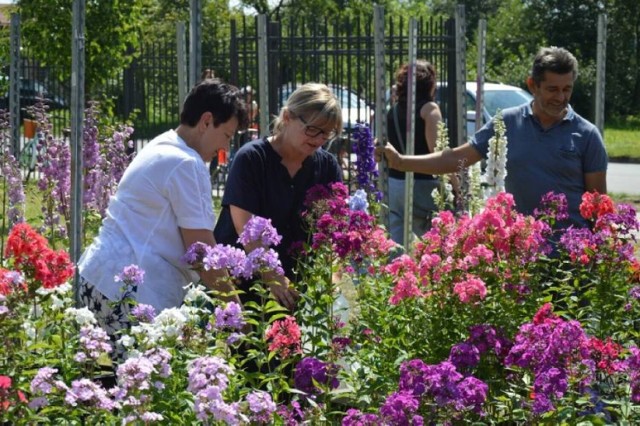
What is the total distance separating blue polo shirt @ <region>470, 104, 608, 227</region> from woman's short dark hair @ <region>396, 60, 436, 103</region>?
2.79 meters

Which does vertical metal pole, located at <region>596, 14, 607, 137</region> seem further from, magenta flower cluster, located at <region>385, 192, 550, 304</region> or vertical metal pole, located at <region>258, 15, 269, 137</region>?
magenta flower cluster, located at <region>385, 192, 550, 304</region>

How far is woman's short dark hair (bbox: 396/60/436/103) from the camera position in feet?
27.1

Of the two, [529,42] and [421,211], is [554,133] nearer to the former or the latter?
[421,211]

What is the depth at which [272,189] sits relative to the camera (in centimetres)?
471

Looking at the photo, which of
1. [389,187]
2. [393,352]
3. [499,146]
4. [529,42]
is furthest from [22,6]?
[529,42]

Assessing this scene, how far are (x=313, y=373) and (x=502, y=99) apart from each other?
16703mm

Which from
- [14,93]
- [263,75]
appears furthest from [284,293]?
[14,93]

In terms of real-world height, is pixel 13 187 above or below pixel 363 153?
below

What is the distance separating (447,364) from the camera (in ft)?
10.2

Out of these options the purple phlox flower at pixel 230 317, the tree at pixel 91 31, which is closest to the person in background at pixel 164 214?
the purple phlox flower at pixel 230 317

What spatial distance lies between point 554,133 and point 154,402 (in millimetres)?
2603

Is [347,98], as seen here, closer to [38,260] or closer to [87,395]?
[38,260]

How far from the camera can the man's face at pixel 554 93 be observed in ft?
17.5

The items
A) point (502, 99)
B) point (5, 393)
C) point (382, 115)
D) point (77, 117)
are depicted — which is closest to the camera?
point (5, 393)
